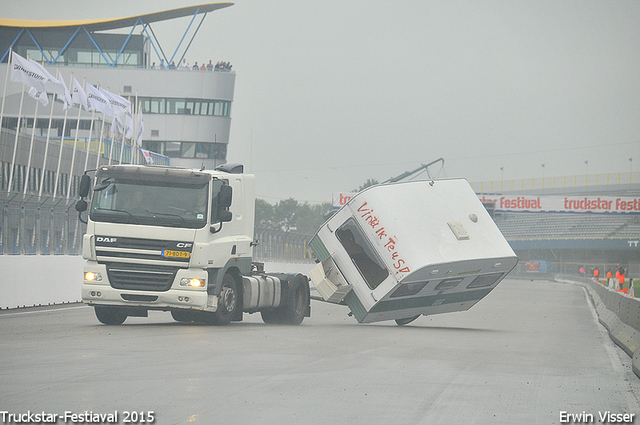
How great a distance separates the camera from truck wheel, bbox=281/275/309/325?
60.6ft

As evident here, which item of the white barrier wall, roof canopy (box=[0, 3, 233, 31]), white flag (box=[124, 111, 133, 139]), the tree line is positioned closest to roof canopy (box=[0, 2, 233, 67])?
roof canopy (box=[0, 3, 233, 31])

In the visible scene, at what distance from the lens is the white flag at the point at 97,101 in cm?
4325

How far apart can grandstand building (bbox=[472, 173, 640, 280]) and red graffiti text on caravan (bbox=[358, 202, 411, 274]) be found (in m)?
59.7

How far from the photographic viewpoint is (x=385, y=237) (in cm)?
1697

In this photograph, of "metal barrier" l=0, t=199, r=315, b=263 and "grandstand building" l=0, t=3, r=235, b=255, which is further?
"grandstand building" l=0, t=3, r=235, b=255

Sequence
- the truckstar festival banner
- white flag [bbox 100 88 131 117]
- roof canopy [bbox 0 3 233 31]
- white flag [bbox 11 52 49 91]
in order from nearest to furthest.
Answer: white flag [bbox 11 52 49 91], white flag [bbox 100 88 131 117], the truckstar festival banner, roof canopy [bbox 0 3 233 31]

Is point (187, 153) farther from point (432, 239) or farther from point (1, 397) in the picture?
point (1, 397)

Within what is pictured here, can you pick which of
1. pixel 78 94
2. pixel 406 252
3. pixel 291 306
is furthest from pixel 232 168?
pixel 78 94

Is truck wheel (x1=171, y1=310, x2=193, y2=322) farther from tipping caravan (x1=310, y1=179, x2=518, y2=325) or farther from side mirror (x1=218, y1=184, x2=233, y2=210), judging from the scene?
tipping caravan (x1=310, y1=179, x2=518, y2=325)

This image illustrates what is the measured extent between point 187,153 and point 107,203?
71.7 meters

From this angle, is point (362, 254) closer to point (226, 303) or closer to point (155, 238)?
point (226, 303)

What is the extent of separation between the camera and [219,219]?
15.4m

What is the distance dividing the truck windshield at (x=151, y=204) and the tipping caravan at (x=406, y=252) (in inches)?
138

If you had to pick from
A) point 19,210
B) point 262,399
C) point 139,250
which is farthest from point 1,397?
point 19,210
